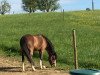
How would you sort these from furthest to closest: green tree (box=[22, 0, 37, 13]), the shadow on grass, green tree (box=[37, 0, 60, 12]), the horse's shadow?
green tree (box=[37, 0, 60, 12]) < green tree (box=[22, 0, 37, 13]) < the shadow on grass < the horse's shadow

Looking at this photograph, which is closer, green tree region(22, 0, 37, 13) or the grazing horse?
the grazing horse

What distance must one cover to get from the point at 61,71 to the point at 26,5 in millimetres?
88896

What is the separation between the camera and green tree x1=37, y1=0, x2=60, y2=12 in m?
104

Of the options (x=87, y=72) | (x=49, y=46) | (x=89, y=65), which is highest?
(x=87, y=72)

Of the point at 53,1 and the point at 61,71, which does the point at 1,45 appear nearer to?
the point at 61,71

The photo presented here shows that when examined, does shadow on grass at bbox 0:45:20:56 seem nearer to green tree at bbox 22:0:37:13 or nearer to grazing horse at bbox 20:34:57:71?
grazing horse at bbox 20:34:57:71

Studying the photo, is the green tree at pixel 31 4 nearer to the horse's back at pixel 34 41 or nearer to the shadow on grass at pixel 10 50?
the shadow on grass at pixel 10 50

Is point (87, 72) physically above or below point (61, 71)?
above

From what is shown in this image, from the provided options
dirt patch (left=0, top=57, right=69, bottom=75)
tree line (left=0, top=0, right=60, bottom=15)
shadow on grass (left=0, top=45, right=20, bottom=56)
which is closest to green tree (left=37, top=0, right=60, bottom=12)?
tree line (left=0, top=0, right=60, bottom=15)

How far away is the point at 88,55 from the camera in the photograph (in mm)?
18594

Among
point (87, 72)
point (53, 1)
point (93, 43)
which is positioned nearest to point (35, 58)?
point (93, 43)

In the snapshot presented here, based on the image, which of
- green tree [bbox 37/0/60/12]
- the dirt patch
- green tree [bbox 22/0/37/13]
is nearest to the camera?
the dirt patch

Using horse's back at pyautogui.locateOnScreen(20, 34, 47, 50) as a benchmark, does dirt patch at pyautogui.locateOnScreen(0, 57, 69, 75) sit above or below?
below

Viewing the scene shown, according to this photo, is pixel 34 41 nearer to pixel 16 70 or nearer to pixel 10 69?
pixel 16 70
